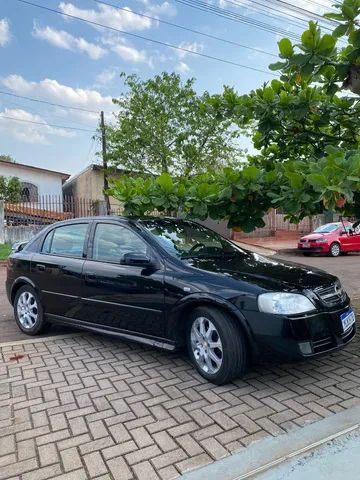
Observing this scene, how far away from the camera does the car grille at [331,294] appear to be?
3.58m

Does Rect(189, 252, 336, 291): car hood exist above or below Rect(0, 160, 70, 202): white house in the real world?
below

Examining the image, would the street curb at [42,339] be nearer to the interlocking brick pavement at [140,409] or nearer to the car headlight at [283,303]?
the interlocking brick pavement at [140,409]

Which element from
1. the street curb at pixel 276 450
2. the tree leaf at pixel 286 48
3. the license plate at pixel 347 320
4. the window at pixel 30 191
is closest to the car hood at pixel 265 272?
the license plate at pixel 347 320

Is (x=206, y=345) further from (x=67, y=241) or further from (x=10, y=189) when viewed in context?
(x=10, y=189)

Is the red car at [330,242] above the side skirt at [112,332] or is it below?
above

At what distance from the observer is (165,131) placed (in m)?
18.9

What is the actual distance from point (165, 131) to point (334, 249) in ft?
29.5

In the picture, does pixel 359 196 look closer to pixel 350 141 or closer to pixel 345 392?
pixel 350 141

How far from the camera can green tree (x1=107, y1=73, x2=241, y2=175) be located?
18.8m

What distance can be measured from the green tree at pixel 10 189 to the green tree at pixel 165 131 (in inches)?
251

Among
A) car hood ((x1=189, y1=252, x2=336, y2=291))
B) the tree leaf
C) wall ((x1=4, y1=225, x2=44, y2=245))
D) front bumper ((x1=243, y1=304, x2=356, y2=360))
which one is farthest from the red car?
front bumper ((x1=243, y1=304, x2=356, y2=360))

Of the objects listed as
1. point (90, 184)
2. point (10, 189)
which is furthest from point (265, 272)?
point (90, 184)

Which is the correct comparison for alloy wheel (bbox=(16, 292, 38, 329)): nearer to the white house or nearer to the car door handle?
the car door handle

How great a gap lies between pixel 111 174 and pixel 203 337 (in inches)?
760
